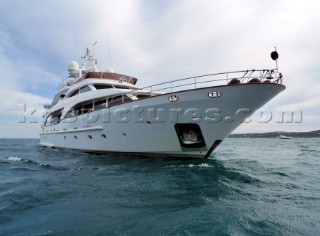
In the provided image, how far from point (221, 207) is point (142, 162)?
20.6 feet

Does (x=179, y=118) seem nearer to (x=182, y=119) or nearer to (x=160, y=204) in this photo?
(x=182, y=119)

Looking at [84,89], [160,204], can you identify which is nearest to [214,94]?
[160,204]

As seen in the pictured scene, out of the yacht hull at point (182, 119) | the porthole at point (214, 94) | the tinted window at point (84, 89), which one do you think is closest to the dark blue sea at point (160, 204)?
the yacht hull at point (182, 119)

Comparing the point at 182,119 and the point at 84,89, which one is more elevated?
the point at 84,89

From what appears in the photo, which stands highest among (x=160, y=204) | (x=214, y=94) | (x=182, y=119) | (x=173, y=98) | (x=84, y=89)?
(x=84, y=89)

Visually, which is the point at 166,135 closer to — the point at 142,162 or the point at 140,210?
the point at 142,162

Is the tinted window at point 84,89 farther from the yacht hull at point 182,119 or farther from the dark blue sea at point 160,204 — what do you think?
the dark blue sea at point 160,204

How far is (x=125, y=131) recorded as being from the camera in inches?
462

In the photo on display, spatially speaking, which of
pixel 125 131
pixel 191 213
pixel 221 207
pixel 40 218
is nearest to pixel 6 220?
pixel 40 218

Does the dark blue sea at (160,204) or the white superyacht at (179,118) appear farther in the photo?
the white superyacht at (179,118)

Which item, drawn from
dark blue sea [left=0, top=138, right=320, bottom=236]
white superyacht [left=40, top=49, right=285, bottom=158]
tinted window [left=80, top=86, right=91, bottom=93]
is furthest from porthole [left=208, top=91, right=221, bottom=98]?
tinted window [left=80, top=86, right=91, bottom=93]

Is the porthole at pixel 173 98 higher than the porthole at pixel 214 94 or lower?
lower

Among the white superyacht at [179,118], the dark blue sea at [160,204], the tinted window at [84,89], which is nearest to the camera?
the dark blue sea at [160,204]

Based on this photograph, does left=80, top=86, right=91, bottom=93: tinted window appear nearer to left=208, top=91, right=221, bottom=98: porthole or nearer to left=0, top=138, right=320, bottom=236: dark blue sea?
left=0, top=138, right=320, bottom=236: dark blue sea
